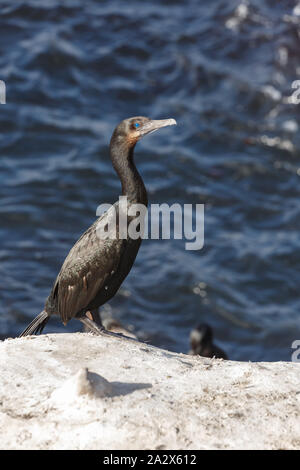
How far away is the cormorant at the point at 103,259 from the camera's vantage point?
6.39 metres

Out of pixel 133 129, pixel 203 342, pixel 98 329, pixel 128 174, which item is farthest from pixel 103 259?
pixel 203 342

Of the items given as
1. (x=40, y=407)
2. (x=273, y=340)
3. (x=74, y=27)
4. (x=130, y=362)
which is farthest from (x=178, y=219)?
(x=40, y=407)

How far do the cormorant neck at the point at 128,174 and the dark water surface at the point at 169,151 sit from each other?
4618 mm

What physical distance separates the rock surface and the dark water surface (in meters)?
5.10

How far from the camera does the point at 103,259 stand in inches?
252

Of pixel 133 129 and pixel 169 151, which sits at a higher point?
pixel 169 151

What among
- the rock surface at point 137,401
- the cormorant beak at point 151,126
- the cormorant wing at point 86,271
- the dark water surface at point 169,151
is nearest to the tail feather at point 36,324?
the cormorant wing at point 86,271

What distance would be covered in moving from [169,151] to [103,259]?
8252mm

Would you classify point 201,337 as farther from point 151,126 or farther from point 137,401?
point 137,401

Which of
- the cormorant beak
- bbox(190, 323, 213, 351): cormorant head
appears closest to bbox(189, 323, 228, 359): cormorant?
bbox(190, 323, 213, 351): cormorant head

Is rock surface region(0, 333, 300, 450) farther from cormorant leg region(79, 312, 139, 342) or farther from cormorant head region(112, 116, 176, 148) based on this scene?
cormorant head region(112, 116, 176, 148)

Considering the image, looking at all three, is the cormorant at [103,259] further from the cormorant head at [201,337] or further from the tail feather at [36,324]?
the cormorant head at [201,337]

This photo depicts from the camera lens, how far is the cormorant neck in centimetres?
653
